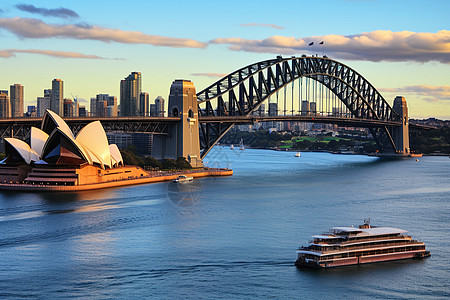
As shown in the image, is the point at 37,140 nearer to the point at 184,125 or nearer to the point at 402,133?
the point at 184,125

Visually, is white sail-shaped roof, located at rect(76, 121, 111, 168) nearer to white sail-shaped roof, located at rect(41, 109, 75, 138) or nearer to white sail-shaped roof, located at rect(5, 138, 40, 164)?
white sail-shaped roof, located at rect(41, 109, 75, 138)

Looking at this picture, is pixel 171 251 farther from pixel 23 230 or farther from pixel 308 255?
pixel 23 230

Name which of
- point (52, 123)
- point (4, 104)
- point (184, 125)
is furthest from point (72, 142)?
point (4, 104)

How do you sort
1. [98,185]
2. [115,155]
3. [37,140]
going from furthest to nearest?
[115,155] < [37,140] < [98,185]

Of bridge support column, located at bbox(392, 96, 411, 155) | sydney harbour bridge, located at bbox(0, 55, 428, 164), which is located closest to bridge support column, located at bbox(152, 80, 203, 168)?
sydney harbour bridge, located at bbox(0, 55, 428, 164)

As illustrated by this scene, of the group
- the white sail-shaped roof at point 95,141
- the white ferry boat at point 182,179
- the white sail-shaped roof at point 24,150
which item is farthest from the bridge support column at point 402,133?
the white sail-shaped roof at point 24,150

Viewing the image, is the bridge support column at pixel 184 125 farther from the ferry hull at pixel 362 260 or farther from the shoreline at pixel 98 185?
the ferry hull at pixel 362 260

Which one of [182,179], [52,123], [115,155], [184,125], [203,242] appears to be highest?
[184,125]
